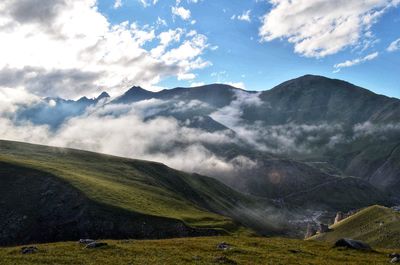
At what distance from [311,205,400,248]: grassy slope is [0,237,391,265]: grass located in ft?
131

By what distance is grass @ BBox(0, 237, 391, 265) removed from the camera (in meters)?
51.3

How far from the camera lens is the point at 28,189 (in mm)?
126938

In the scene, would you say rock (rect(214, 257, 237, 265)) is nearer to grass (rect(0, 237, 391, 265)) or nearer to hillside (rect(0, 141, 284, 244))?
grass (rect(0, 237, 391, 265))

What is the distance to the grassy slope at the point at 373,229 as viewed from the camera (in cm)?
10296

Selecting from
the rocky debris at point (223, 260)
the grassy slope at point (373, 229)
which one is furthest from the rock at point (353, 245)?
the grassy slope at point (373, 229)

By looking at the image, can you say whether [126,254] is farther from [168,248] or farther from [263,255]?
[263,255]

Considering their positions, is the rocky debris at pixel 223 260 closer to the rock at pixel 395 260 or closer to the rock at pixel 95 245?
the rock at pixel 95 245

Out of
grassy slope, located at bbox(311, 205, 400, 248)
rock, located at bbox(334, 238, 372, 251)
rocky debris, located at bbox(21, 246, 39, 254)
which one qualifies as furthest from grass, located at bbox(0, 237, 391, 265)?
grassy slope, located at bbox(311, 205, 400, 248)

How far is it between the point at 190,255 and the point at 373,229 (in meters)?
75.1

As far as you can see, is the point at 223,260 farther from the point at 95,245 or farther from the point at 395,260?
the point at 395,260

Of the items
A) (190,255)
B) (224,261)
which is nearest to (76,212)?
(190,255)

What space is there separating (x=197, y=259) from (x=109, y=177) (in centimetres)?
12815

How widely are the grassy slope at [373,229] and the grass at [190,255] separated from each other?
3981cm

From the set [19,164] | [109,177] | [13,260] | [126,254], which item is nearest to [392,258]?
[126,254]
